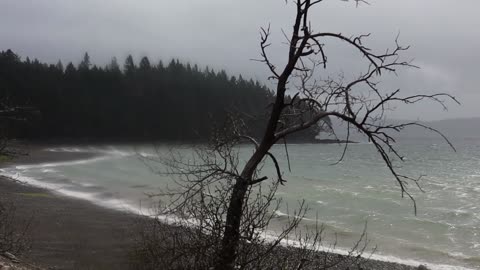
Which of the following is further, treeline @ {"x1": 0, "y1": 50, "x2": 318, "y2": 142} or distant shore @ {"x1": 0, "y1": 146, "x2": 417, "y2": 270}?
treeline @ {"x1": 0, "y1": 50, "x2": 318, "y2": 142}

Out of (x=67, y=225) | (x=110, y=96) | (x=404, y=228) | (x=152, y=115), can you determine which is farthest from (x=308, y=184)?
(x=110, y=96)

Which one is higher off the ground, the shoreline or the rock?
the rock

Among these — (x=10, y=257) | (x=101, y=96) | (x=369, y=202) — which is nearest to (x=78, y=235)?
(x=10, y=257)

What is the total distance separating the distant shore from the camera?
44.4 ft

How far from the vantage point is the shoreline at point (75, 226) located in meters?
13.8

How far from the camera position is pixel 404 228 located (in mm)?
24734

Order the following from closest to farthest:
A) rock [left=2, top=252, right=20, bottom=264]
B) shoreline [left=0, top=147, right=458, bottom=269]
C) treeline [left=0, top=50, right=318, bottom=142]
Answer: rock [left=2, top=252, right=20, bottom=264] → shoreline [left=0, top=147, right=458, bottom=269] → treeline [left=0, top=50, right=318, bottom=142]

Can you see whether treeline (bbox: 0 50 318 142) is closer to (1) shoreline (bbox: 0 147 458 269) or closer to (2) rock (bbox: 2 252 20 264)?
(1) shoreline (bbox: 0 147 458 269)

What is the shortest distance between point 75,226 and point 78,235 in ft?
6.02

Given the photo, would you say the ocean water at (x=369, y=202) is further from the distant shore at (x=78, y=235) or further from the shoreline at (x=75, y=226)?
the distant shore at (x=78, y=235)

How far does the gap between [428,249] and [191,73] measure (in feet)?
346

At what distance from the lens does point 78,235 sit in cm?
1720

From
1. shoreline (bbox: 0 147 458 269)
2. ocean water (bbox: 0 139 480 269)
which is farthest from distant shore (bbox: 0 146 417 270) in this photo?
ocean water (bbox: 0 139 480 269)

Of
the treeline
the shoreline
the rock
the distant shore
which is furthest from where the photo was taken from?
the treeline
